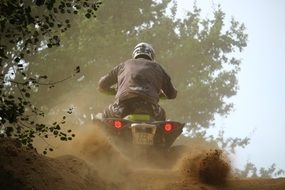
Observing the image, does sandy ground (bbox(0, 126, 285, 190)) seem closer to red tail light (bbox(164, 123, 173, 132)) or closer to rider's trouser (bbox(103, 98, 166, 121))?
red tail light (bbox(164, 123, 173, 132))

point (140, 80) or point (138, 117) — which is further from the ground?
point (140, 80)

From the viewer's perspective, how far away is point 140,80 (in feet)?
27.1

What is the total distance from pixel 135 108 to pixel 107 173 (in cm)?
200

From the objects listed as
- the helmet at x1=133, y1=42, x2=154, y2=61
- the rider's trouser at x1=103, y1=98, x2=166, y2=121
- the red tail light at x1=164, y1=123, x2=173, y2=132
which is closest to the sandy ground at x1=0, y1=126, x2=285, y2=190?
the red tail light at x1=164, y1=123, x2=173, y2=132

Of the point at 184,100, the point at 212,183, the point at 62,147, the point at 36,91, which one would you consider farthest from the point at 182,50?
the point at 212,183

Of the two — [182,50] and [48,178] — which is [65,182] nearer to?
[48,178]

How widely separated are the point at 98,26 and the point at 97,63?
2.28 metres

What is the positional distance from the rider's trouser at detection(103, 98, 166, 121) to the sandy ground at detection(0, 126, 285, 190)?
1038 mm

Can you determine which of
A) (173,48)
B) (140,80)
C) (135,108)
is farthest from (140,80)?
(173,48)

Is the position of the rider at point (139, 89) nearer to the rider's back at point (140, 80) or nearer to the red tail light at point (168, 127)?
the rider's back at point (140, 80)

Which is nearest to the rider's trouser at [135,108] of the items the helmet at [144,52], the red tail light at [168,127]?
the red tail light at [168,127]

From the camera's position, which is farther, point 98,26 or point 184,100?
point 184,100

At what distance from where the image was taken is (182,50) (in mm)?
29062

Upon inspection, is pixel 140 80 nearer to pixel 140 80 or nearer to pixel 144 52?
pixel 140 80
